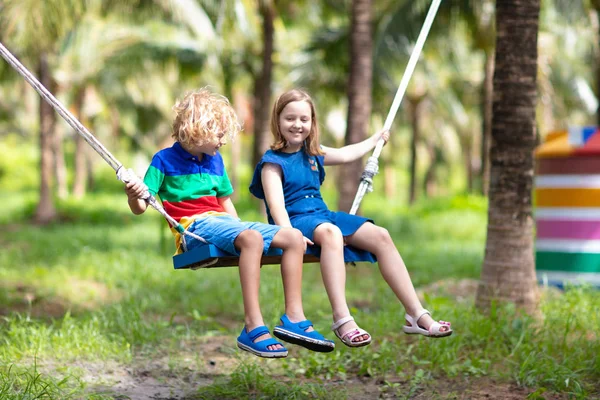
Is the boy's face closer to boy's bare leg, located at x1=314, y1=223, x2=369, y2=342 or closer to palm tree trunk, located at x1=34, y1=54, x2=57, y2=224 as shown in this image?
boy's bare leg, located at x1=314, y1=223, x2=369, y2=342

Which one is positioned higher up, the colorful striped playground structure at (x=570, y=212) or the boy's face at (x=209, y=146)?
the boy's face at (x=209, y=146)

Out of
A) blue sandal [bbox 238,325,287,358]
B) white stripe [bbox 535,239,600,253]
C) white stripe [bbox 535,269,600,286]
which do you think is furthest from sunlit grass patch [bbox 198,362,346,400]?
white stripe [bbox 535,239,600,253]

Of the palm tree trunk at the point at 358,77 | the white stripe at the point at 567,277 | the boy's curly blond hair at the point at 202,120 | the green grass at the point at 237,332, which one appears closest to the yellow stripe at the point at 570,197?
the white stripe at the point at 567,277

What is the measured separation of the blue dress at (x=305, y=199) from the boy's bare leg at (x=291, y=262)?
0.60ft

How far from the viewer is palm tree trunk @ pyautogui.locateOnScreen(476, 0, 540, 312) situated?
555 centimetres

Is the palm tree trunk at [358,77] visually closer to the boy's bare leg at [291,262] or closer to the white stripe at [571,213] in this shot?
the white stripe at [571,213]

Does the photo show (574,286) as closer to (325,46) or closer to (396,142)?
(325,46)

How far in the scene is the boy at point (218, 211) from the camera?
3.64m

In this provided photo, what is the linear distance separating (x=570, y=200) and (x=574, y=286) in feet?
2.58

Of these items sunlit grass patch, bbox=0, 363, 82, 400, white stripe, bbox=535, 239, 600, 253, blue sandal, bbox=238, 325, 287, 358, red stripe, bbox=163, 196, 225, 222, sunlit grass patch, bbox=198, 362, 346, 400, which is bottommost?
sunlit grass patch, bbox=198, 362, 346, 400

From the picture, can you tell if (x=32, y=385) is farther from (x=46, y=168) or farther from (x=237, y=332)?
(x=46, y=168)

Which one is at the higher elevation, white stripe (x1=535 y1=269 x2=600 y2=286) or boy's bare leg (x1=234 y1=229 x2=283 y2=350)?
A: boy's bare leg (x1=234 y1=229 x2=283 y2=350)

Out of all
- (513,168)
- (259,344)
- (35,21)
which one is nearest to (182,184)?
(259,344)

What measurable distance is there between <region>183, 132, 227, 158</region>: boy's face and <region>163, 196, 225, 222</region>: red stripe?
231 mm
